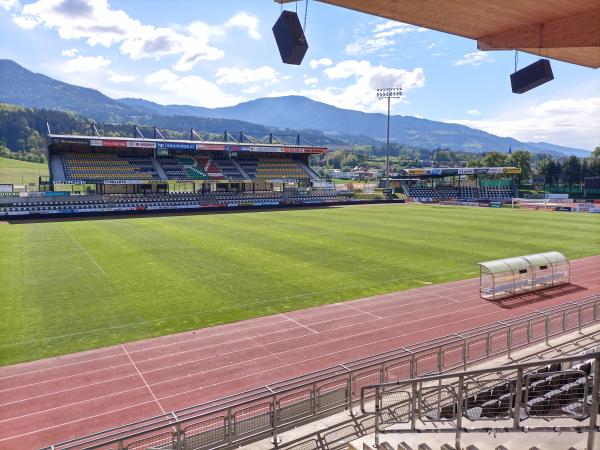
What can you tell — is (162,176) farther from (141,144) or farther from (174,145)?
(141,144)

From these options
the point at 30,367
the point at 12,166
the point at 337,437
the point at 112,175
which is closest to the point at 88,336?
the point at 30,367

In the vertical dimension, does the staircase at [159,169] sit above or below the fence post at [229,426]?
above

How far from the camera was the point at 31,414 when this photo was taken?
9992mm

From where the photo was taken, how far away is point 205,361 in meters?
12.5

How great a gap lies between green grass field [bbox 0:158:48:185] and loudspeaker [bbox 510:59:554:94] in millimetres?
109190

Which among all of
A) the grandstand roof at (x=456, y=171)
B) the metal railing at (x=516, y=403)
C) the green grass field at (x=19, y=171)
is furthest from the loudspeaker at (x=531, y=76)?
the green grass field at (x=19, y=171)

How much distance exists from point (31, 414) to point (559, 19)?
12479 mm

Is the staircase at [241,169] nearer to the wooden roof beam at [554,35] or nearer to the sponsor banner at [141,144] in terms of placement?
the sponsor banner at [141,144]

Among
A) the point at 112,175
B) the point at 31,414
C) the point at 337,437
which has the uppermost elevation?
the point at 112,175

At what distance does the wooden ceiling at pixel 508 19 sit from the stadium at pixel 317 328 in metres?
0.03

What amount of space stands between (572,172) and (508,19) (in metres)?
115

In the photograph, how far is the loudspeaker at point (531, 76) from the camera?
7676 millimetres

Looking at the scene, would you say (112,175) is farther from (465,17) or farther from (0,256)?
(465,17)

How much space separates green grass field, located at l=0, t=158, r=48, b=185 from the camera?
105188 millimetres
